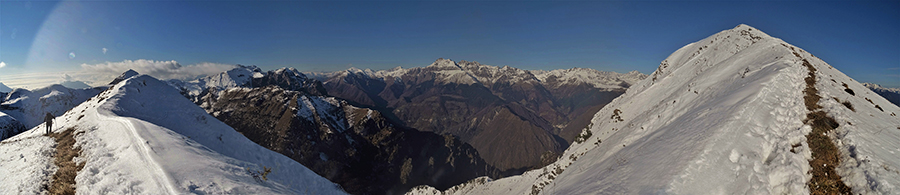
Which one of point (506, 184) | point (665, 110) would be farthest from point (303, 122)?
point (665, 110)

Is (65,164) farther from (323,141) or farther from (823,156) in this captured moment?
(323,141)

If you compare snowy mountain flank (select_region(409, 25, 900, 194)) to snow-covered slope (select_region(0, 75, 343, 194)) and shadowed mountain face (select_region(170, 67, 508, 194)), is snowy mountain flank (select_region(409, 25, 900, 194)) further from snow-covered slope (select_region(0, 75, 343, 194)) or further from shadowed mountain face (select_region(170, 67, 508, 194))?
shadowed mountain face (select_region(170, 67, 508, 194))

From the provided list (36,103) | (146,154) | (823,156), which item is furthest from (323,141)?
(823,156)

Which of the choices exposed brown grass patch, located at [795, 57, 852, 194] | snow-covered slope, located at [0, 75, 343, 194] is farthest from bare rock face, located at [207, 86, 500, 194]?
exposed brown grass patch, located at [795, 57, 852, 194]

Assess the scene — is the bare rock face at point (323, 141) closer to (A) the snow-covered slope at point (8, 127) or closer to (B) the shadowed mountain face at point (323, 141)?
(B) the shadowed mountain face at point (323, 141)

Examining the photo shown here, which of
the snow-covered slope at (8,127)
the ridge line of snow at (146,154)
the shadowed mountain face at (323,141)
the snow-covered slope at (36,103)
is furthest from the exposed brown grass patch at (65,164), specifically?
the shadowed mountain face at (323,141)

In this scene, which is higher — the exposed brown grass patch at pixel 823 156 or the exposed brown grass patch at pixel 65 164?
the exposed brown grass patch at pixel 823 156

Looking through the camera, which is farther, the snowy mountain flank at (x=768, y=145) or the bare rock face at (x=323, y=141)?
the bare rock face at (x=323, y=141)
